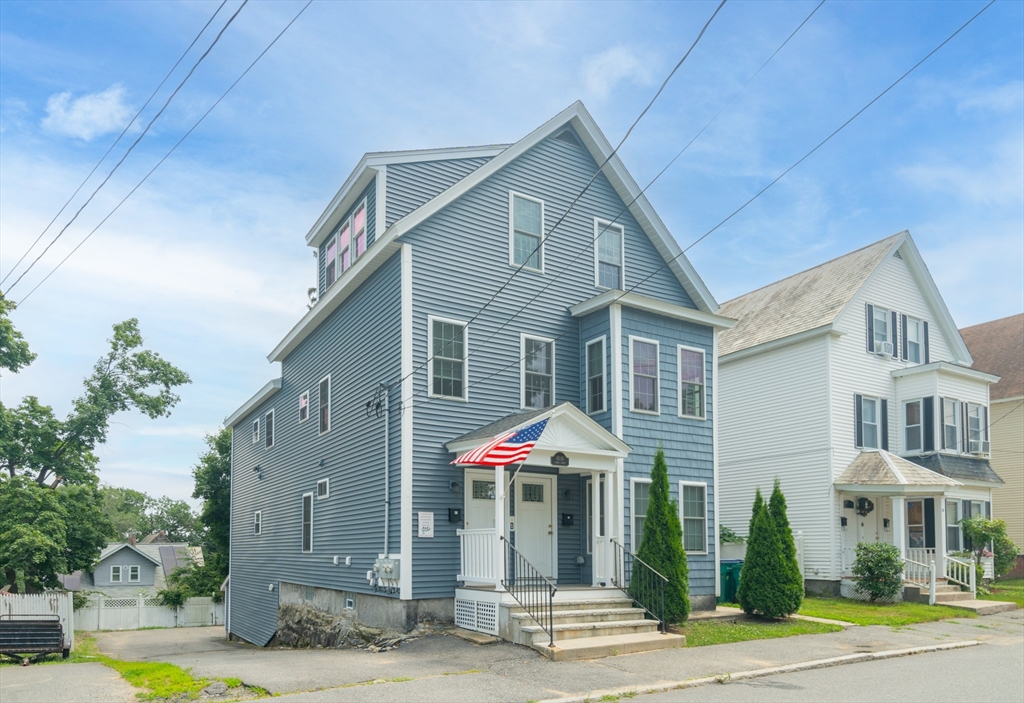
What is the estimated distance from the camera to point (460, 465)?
15422 millimetres

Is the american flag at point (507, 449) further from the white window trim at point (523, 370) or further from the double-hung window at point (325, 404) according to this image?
the double-hung window at point (325, 404)

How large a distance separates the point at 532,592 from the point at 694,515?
5.43 m

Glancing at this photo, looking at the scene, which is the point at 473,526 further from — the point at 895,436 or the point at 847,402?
the point at 895,436

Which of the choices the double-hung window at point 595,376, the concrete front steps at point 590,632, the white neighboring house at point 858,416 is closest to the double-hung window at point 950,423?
the white neighboring house at point 858,416

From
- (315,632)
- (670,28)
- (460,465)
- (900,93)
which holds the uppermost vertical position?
(670,28)

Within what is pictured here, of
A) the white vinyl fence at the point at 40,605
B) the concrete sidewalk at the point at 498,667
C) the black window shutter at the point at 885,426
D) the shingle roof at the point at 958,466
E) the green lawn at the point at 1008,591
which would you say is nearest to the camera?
the concrete sidewalk at the point at 498,667

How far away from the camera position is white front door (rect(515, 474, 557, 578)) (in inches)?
670

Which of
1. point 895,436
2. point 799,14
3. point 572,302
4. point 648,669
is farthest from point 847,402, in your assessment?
A: point 799,14

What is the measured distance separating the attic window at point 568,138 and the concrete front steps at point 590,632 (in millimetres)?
10113

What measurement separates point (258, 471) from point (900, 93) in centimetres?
2126

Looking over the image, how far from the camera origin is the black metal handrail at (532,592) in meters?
13.6

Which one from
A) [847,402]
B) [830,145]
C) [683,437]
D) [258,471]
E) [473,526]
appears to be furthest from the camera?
[258,471]

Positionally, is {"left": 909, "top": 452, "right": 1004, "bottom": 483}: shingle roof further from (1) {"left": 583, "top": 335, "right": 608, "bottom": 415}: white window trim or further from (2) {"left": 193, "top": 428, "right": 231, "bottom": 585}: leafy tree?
(2) {"left": 193, "top": 428, "right": 231, "bottom": 585}: leafy tree

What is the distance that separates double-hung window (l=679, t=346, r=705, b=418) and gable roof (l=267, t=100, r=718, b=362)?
1906 millimetres
